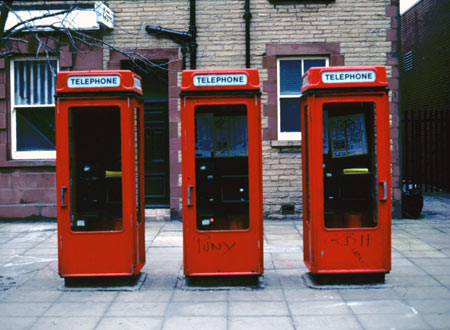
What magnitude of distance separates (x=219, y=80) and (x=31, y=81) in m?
6.47

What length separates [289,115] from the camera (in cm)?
1022

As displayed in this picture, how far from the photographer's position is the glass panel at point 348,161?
19.1ft

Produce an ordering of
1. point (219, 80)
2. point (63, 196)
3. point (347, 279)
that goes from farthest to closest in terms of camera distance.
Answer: point (347, 279), point (63, 196), point (219, 80)

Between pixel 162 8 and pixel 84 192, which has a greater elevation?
pixel 162 8

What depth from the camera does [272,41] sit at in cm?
1009

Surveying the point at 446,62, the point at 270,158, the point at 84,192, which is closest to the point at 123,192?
the point at 84,192

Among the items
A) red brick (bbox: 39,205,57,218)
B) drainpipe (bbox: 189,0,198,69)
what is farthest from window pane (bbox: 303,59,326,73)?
red brick (bbox: 39,205,57,218)

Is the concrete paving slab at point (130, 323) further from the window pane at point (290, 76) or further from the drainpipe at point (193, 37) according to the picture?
the window pane at point (290, 76)

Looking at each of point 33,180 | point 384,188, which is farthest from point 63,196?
point 33,180

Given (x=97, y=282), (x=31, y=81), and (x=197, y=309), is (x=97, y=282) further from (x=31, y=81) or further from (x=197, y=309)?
(x=31, y=81)

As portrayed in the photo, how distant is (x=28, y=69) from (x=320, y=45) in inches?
243

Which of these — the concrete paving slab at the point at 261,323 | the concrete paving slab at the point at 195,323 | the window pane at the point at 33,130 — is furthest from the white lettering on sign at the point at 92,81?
the window pane at the point at 33,130

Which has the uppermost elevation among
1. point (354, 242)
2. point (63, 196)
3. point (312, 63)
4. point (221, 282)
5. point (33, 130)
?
point (312, 63)

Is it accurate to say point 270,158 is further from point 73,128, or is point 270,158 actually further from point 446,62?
point 446,62
